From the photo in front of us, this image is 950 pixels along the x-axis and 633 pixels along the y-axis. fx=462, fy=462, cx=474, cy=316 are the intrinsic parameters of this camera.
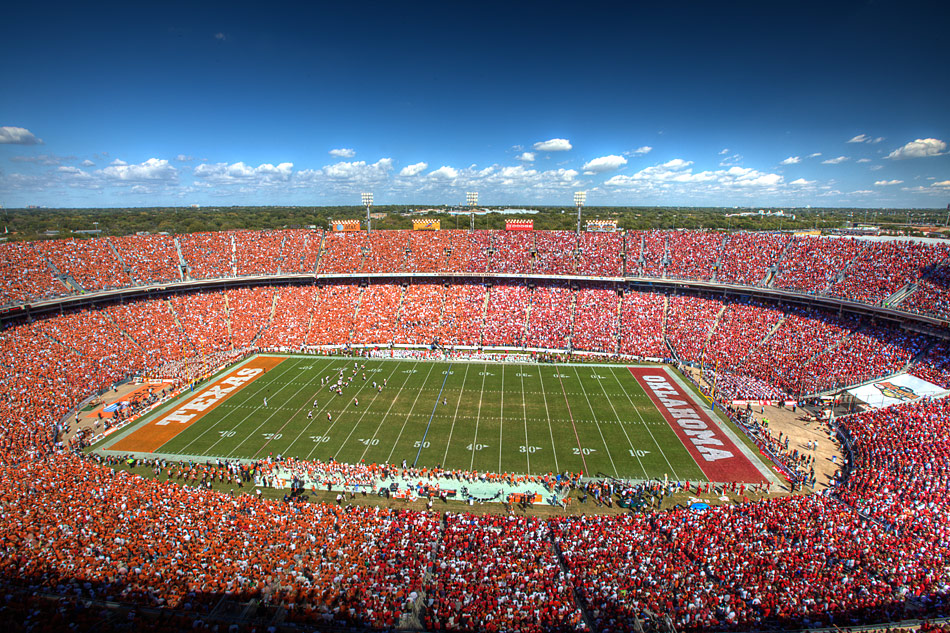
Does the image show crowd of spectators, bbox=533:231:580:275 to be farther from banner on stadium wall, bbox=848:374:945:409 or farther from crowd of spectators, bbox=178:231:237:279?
crowd of spectators, bbox=178:231:237:279

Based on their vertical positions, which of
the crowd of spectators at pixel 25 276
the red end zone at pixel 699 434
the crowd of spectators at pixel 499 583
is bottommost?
the red end zone at pixel 699 434

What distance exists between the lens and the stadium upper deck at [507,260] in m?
33.0

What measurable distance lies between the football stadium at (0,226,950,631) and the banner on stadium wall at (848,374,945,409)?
15 cm

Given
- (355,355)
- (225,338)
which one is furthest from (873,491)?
(225,338)

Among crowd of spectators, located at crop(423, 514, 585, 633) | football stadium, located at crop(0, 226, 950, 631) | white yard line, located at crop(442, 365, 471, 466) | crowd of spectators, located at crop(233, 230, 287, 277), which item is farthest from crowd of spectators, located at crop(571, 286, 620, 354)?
crowd of spectators, located at crop(233, 230, 287, 277)

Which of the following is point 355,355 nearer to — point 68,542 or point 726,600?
point 68,542

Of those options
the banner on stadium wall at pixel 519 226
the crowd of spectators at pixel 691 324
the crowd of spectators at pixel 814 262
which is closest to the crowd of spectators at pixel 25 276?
the banner on stadium wall at pixel 519 226

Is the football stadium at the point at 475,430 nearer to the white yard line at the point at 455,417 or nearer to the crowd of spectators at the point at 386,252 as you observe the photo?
the white yard line at the point at 455,417

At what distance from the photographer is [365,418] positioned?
25.6 m

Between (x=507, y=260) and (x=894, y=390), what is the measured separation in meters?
30.3

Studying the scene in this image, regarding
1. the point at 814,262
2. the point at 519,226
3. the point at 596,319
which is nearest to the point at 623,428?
the point at 596,319

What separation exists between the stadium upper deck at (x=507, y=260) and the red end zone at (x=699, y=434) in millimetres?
14720

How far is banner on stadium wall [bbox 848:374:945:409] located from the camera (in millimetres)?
24000

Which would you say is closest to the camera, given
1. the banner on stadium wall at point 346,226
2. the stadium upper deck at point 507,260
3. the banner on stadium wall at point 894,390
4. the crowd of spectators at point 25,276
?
the banner on stadium wall at point 894,390
